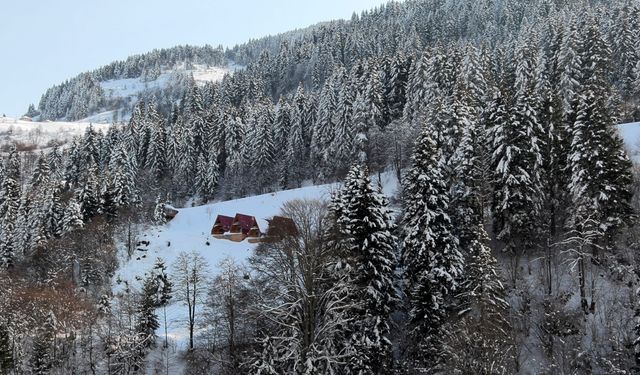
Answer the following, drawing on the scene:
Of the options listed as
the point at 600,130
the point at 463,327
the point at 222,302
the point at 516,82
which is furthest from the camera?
the point at 516,82

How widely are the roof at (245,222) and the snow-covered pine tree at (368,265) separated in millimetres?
29343

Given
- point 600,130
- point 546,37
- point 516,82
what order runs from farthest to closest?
1. point 546,37
2. point 516,82
3. point 600,130

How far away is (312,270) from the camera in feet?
79.9

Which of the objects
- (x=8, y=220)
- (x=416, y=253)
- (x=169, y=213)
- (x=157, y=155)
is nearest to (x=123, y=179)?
(x=169, y=213)

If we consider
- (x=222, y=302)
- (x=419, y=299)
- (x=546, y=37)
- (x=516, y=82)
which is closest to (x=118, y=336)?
(x=222, y=302)

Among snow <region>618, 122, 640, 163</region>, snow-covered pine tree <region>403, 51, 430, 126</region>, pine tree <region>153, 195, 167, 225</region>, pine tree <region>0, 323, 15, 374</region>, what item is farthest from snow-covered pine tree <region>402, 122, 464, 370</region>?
pine tree <region>153, 195, 167, 225</region>

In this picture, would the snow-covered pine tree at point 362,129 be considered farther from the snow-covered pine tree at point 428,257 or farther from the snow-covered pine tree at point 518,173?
the snow-covered pine tree at point 428,257

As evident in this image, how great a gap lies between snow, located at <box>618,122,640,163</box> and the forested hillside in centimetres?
372

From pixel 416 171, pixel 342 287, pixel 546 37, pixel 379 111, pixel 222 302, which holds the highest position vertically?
pixel 546 37

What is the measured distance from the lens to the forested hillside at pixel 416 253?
2870 cm

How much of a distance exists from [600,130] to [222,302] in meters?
33.1

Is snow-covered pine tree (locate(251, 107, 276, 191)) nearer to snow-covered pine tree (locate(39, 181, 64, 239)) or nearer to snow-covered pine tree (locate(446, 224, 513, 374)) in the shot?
snow-covered pine tree (locate(39, 181, 64, 239))

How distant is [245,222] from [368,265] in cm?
3261

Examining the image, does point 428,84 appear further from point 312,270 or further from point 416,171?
point 312,270
